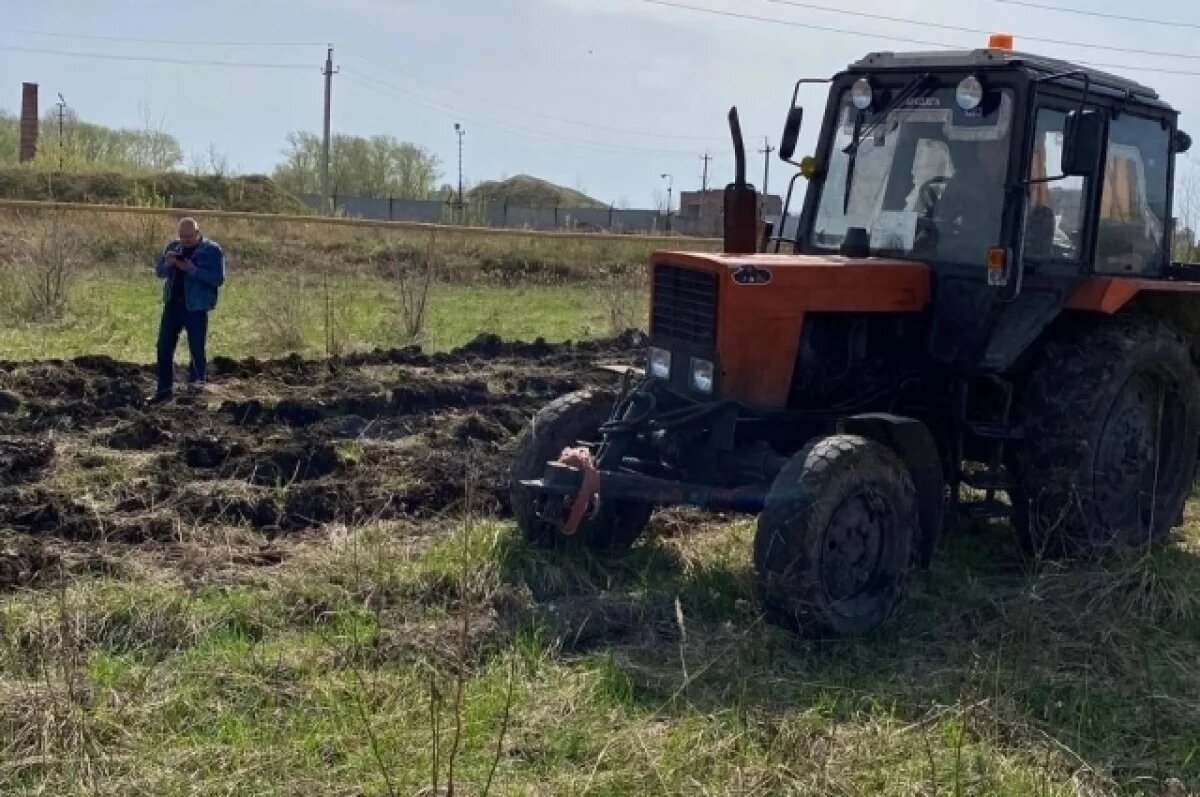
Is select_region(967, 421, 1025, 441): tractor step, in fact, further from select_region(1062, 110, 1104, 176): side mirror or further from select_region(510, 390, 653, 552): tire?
select_region(510, 390, 653, 552): tire

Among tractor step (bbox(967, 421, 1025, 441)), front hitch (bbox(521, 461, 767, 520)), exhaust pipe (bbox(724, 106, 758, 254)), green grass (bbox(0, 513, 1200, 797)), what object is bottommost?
green grass (bbox(0, 513, 1200, 797))

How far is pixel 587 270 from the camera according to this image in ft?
84.1

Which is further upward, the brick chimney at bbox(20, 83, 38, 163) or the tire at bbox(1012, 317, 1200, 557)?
the brick chimney at bbox(20, 83, 38, 163)

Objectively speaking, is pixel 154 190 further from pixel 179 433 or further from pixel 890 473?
pixel 890 473

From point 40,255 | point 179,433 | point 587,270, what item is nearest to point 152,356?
point 40,255

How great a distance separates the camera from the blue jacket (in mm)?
11320

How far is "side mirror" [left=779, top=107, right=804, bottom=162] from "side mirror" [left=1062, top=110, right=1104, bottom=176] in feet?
4.78

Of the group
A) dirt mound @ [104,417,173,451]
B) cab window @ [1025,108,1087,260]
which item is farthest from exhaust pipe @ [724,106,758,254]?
dirt mound @ [104,417,173,451]

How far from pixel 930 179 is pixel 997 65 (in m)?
0.60

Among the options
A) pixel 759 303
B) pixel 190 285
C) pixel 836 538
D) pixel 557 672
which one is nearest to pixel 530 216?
pixel 190 285

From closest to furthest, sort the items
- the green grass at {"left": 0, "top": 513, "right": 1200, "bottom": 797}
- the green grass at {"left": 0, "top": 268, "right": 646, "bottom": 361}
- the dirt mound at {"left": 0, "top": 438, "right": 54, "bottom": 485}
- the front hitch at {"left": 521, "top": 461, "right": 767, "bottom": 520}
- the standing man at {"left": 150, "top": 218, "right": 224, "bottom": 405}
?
the green grass at {"left": 0, "top": 513, "right": 1200, "bottom": 797} → the front hitch at {"left": 521, "top": 461, "right": 767, "bottom": 520} → the dirt mound at {"left": 0, "top": 438, "right": 54, "bottom": 485} → the standing man at {"left": 150, "top": 218, "right": 224, "bottom": 405} → the green grass at {"left": 0, "top": 268, "right": 646, "bottom": 361}

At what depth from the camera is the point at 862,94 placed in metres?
6.91

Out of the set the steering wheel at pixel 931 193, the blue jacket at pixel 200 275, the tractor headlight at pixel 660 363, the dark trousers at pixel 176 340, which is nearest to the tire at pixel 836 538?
the tractor headlight at pixel 660 363

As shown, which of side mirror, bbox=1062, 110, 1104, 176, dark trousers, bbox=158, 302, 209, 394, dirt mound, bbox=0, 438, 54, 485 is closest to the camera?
side mirror, bbox=1062, 110, 1104, 176
